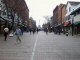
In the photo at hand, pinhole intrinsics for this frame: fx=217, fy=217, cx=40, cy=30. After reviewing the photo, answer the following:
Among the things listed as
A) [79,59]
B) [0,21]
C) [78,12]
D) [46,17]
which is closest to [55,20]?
[46,17]

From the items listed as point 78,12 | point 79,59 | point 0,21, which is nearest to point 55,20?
point 78,12

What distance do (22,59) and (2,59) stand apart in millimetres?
1000

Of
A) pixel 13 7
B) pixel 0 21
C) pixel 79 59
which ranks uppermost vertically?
pixel 13 7

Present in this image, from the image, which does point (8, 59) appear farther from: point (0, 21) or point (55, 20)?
point (55, 20)

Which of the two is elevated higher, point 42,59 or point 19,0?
point 19,0

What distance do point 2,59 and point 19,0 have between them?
41747mm

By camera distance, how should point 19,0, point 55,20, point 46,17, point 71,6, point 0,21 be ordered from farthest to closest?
point 46,17 < point 55,20 < point 71,6 < point 19,0 < point 0,21

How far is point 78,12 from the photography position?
178 ft

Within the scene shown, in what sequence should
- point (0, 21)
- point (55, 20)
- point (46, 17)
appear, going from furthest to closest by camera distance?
point (46, 17) → point (55, 20) → point (0, 21)

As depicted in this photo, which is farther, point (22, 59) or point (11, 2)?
point (11, 2)

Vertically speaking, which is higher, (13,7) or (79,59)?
(13,7)

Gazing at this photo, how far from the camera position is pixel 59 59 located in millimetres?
10969

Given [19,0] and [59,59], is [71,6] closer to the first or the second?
[19,0]

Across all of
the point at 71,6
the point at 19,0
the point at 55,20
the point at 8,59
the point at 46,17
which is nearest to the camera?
the point at 8,59
